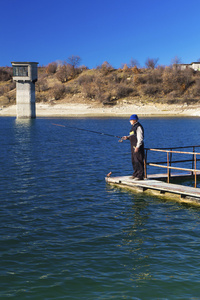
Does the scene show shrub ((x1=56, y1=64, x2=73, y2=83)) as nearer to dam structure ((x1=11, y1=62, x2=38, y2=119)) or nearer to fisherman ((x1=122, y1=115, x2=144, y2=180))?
dam structure ((x1=11, y1=62, x2=38, y2=119))

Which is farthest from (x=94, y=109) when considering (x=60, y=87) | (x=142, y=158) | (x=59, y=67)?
(x=142, y=158)

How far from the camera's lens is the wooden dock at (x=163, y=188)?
12688 millimetres

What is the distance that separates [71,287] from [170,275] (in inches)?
77.7

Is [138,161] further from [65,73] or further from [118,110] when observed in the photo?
[65,73]

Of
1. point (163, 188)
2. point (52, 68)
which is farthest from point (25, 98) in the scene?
point (52, 68)

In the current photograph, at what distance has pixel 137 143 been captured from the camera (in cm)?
1363

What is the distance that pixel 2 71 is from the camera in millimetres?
166875

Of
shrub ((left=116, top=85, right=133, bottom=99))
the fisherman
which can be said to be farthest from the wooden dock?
shrub ((left=116, top=85, right=133, bottom=99))

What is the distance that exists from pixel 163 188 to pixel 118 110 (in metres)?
87.2

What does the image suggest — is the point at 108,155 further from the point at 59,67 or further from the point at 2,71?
the point at 2,71

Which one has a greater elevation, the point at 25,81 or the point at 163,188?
the point at 25,81

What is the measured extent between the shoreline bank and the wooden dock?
80.3 meters

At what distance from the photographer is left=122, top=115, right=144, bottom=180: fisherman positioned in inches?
531

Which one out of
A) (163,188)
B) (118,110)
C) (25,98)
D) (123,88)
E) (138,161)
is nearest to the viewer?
(163,188)
